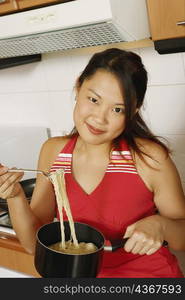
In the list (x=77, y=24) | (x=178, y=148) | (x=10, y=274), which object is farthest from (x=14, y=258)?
(x=77, y=24)

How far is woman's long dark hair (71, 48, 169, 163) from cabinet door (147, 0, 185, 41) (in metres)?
0.14

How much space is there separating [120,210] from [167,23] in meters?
0.55

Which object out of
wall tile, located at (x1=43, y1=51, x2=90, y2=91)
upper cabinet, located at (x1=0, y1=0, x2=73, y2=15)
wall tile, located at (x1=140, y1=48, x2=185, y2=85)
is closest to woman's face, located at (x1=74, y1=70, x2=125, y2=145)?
upper cabinet, located at (x1=0, y1=0, x2=73, y2=15)

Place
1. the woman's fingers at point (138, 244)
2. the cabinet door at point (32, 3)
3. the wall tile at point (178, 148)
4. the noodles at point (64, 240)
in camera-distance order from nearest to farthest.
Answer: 1. the woman's fingers at point (138, 244)
2. the noodles at point (64, 240)
3. the cabinet door at point (32, 3)
4. the wall tile at point (178, 148)

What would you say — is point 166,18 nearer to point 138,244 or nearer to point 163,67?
point 163,67

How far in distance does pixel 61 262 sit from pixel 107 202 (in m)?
0.31

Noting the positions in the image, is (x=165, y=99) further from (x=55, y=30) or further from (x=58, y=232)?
(x=58, y=232)

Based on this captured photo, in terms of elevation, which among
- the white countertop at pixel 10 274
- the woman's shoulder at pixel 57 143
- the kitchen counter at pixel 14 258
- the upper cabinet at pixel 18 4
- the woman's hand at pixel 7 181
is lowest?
the white countertop at pixel 10 274

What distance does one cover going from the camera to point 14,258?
1.38 meters

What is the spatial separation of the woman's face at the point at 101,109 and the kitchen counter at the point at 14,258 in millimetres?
531

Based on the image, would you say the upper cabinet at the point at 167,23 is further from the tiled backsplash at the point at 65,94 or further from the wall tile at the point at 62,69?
the wall tile at the point at 62,69

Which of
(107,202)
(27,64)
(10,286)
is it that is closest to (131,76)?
(107,202)

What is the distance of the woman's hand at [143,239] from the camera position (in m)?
0.83

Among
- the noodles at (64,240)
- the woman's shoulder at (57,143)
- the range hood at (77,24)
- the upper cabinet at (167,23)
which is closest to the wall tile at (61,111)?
the range hood at (77,24)
